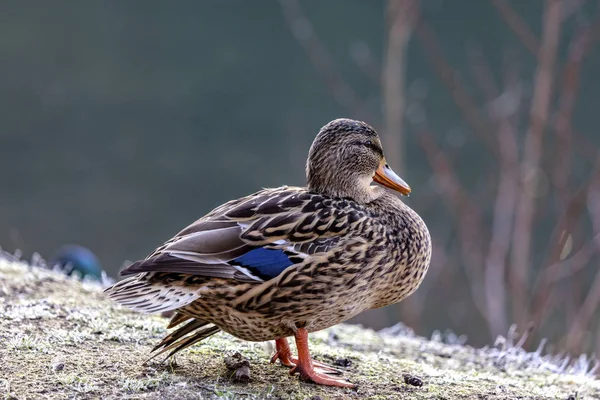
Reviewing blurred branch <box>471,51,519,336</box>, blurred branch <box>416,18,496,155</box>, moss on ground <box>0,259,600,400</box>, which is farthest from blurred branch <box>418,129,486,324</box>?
moss on ground <box>0,259,600,400</box>

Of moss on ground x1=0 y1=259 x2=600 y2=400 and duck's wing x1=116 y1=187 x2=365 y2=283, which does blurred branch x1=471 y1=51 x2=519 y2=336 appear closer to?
moss on ground x1=0 y1=259 x2=600 y2=400

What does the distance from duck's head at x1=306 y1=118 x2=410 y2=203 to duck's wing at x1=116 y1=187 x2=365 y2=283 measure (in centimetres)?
17

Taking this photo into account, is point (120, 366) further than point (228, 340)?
No

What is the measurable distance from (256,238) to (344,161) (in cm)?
66

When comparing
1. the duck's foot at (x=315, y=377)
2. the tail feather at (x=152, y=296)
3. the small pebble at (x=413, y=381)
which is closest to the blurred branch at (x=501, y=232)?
the small pebble at (x=413, y=381)

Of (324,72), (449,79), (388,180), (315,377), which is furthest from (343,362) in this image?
(324,72)

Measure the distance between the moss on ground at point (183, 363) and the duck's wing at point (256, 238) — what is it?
0.47 m

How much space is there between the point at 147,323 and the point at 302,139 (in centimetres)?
615

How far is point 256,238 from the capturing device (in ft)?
11.0

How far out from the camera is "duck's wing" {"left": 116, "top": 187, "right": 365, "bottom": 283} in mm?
3215

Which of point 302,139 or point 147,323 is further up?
point 302,139

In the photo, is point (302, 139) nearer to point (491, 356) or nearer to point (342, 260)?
point (491, 356)

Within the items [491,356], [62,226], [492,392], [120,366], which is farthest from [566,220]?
[62,226]

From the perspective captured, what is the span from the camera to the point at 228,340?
4152mm
